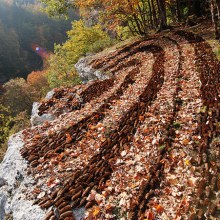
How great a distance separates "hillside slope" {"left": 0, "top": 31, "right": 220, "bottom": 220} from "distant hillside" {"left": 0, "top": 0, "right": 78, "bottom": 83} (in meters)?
74.6

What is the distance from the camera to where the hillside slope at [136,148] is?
4.82 metres

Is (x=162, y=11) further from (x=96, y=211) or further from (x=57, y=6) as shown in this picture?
(x=96, y=211)

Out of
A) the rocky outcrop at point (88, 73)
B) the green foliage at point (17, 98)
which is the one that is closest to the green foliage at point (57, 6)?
the rocky outcrop at point (88, 73)

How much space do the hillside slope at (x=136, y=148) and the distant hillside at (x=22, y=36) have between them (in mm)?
74604

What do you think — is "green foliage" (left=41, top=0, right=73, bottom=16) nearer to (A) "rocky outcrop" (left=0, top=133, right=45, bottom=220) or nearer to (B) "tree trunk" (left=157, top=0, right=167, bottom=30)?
(B) "tree trunk" (left=157, top=0, right=167, bottom=30)

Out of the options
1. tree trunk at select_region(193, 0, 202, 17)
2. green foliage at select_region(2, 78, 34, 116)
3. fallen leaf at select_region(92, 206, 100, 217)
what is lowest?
green foliage at select_region(2, 78, 34, 116)

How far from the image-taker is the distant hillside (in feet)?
268

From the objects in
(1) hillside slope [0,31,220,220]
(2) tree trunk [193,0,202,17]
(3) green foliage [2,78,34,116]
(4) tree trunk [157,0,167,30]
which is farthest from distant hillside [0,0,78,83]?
(1) hillside slope [0,31,220,220]

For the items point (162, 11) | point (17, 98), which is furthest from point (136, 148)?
point (17, 98)

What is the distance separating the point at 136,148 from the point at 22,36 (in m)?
101

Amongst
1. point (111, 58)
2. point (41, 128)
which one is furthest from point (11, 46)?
point (41, 128)

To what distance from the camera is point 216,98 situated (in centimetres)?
739

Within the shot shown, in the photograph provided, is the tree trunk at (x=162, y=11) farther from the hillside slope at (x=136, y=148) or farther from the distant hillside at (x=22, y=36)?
the distant hillside at (x=22, y=36)

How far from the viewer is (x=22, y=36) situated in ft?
317
